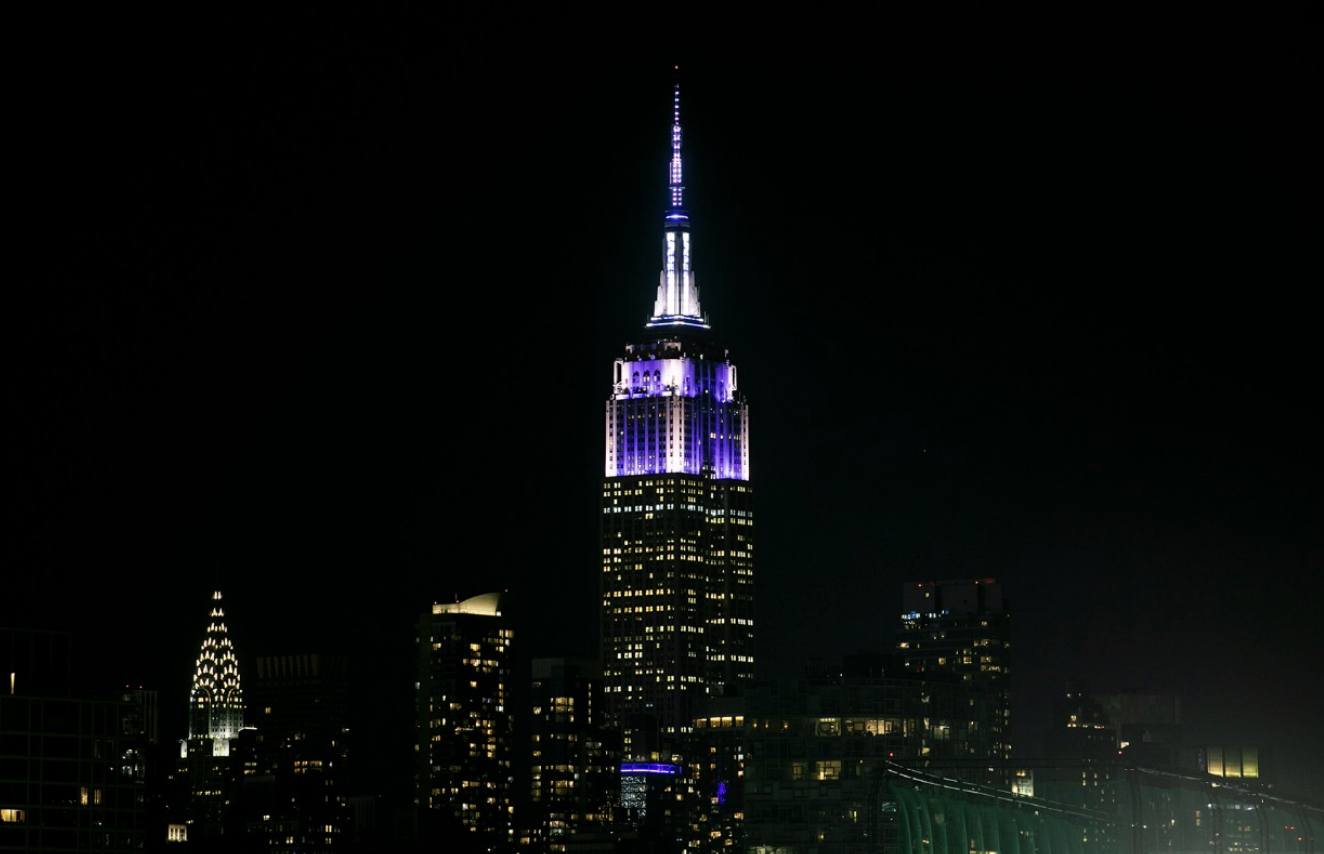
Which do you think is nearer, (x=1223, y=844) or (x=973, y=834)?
(x=1223, y=844)

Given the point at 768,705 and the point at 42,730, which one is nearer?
the point at 42,730

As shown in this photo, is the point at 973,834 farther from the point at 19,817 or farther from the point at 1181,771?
the point at 19,817

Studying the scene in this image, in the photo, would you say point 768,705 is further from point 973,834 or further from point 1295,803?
point 1295,803

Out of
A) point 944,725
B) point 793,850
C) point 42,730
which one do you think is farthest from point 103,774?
point 944,725

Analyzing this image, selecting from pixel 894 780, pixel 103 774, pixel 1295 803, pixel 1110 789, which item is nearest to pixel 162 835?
pixel 103 774

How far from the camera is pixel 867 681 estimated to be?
151m

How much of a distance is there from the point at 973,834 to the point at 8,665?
47.2m

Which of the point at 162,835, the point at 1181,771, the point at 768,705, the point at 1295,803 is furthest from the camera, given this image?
the point at 162,835

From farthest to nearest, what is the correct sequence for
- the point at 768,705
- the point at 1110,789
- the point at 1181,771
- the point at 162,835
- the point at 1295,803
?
the point at 162,835 → the point at 768,705 → the point at 1110,789 → the point at 1181,771 → the point at 1295,803

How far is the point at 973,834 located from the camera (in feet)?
461

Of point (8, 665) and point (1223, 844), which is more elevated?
point (8, 665)

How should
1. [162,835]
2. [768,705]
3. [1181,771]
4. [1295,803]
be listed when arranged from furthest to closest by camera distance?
[162,835] → [768,705] → [1181,771] → [1295,803]

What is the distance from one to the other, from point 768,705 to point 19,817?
3958 centimetres

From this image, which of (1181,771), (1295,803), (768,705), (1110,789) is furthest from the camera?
(768,705)
